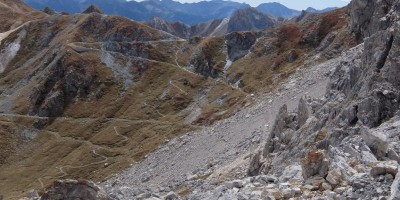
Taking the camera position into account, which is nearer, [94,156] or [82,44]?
[94,156]

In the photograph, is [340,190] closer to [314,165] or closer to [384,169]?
[384,169]

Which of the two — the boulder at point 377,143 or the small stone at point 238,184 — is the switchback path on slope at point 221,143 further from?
Result: the boulder at point 377,143

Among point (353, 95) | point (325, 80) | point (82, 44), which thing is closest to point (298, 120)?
point (353, 95)

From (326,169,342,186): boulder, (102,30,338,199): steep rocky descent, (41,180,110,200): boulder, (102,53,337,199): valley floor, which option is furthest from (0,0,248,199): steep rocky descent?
(326,169,342,186): boulder

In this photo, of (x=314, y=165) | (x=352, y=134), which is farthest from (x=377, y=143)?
(x=352, y=134)

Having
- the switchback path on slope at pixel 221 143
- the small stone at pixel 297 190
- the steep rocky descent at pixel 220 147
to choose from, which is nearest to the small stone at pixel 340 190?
the small stone at pixel 297 190

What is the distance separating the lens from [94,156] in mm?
115875

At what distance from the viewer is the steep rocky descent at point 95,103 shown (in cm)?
11431

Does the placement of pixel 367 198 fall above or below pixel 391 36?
below

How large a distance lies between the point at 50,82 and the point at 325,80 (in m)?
113

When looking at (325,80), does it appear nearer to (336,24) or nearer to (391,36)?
(391,36)

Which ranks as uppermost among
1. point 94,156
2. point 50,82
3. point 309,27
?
point 309,27

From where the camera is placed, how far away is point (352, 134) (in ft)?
97.8

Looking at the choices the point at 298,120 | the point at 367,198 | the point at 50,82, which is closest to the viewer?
the point at 367,198
